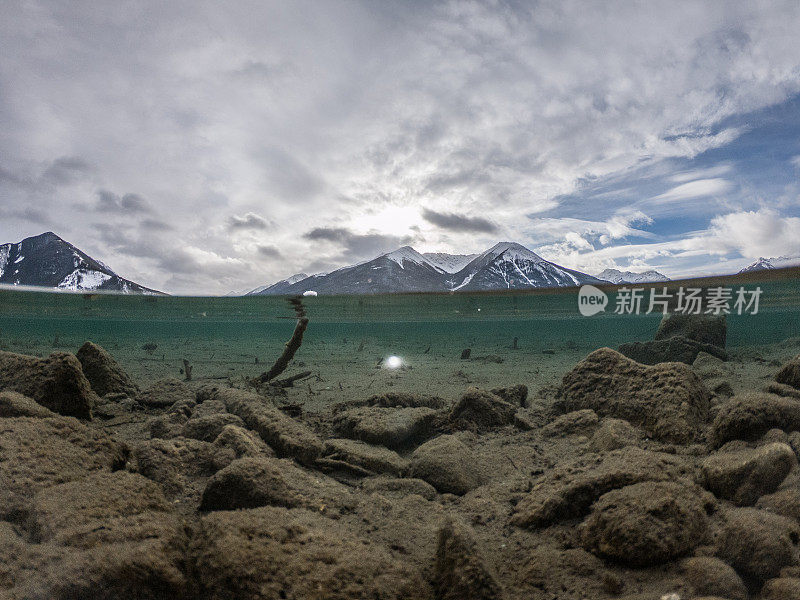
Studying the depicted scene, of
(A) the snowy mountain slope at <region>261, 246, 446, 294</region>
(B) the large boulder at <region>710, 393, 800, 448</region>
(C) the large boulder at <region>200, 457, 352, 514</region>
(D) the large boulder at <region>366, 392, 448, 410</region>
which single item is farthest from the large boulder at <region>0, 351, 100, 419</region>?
(A) the snowy mountain slope at <region>261, 246, 446, 294</region>

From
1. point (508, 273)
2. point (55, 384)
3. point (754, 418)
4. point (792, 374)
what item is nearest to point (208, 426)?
point (55, 384)

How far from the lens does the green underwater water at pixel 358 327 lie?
722cm

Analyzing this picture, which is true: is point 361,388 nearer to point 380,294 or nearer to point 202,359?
point 202,359

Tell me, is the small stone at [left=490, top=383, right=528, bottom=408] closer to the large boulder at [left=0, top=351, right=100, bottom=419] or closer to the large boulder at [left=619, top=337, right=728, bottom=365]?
the large boulder at [left=619, top=337, right=728, bottom=365]

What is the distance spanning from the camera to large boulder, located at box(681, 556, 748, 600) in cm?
116

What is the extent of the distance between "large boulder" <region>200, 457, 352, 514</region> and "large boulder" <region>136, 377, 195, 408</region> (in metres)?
2.04

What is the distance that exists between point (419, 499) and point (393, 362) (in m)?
4.41

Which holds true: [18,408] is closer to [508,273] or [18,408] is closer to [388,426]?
[388,426]

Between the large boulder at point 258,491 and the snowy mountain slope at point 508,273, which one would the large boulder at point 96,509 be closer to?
the large boulder at point 258,491

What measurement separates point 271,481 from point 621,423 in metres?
2.25

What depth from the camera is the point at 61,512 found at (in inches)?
59.8

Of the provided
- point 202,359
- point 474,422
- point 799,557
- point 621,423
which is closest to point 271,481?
point 474,422

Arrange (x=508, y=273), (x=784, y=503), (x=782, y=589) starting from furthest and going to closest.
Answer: (x=508, y=273), (x=784, y=503), (x=782, y=589)

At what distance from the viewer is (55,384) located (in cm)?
291
